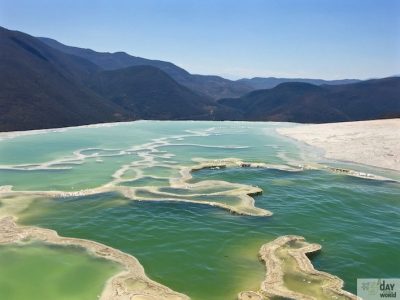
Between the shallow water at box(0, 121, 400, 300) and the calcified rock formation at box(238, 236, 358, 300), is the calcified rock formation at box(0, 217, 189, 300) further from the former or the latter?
the calcified rock formation at box(238, 236, 358, 300)

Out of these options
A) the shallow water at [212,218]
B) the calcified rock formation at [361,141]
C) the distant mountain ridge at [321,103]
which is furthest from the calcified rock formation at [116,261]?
the distant mountain ridge at [321,103]

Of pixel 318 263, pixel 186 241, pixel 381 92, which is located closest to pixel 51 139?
pixel 186 241

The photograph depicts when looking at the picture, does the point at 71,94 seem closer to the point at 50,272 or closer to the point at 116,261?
the point at 116,261

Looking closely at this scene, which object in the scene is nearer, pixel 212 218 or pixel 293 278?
pixel 293 278

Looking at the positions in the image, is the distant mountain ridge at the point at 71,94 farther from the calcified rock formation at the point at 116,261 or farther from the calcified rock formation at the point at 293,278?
the calcified rock formation at the point at 293,278

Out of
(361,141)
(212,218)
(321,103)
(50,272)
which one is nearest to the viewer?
(50,272)

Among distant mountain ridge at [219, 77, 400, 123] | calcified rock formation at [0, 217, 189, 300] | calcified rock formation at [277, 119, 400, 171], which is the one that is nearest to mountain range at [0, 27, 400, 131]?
distant mountain ridge at [219, 77, 400, 123]

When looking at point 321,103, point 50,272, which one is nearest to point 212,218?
point 50,272
